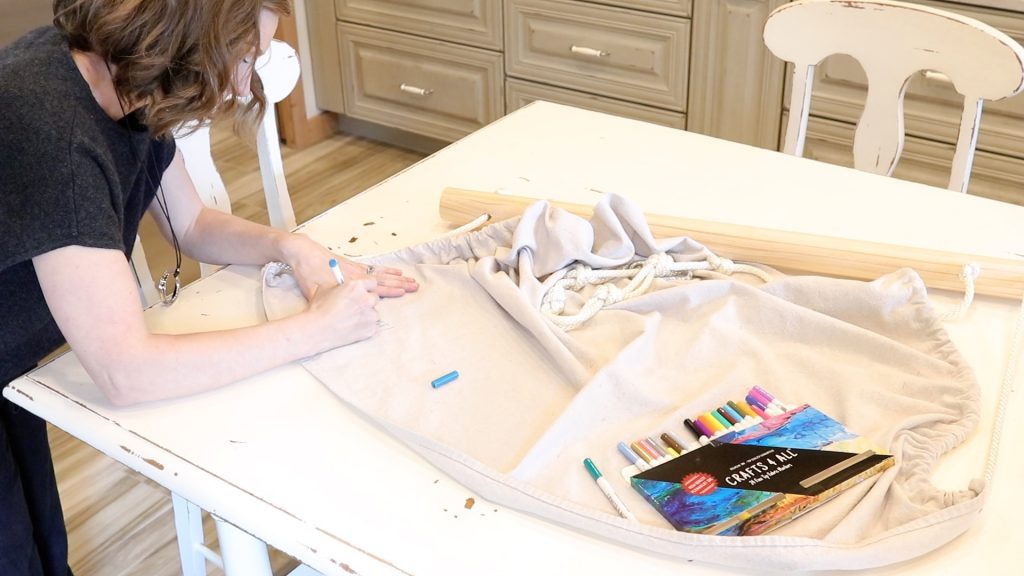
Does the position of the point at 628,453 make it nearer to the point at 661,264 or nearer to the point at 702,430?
the point at 702,430

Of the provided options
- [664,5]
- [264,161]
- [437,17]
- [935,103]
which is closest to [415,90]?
[437,17]

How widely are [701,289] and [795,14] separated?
0.68 meters

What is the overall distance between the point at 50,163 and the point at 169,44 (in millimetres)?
163

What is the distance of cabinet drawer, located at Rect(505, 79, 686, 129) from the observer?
2723 millimetres

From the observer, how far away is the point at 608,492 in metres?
0.82

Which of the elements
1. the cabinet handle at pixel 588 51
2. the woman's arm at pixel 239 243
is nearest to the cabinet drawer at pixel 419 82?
the cabinet handle at pixel 588 51

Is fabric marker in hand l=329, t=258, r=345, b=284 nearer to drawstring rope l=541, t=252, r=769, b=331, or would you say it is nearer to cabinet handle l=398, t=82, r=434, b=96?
drawstring rope l=541, t=252, r=769, b=331

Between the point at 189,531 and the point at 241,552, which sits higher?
the point at 241,552

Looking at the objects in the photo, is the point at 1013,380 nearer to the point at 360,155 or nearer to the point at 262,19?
the point at 262,19

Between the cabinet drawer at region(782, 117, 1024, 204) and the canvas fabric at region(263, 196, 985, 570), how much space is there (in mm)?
1394

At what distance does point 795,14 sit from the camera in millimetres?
1535

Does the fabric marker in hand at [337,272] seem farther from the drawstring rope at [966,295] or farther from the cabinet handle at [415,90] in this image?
the cabinet handle at [415,90]

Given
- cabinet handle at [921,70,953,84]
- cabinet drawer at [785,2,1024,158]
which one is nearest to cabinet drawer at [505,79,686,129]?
cabinet drawer at [785,2,1024,158]

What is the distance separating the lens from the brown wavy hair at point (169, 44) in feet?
3.16
